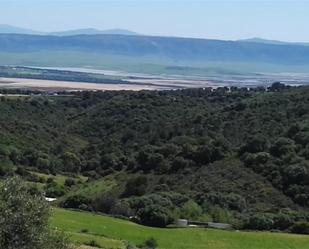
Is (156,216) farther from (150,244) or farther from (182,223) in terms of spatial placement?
(150,244)

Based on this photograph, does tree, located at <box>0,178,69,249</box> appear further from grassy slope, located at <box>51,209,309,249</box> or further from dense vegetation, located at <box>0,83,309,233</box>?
dense vegetation, located at <box>0,83,309,233</box>

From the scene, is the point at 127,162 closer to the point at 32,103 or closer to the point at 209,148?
the point at 209,148

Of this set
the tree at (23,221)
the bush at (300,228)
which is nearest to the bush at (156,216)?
the bush at (300,228)

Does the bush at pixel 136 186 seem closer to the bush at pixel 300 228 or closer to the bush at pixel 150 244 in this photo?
the bush at pixel 300 228

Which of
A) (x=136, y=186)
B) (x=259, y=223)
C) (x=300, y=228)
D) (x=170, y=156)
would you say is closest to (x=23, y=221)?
(x=259, y=223)

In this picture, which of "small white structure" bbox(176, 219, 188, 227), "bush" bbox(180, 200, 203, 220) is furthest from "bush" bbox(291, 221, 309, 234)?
"bush" bbox(180, 200, 203, 220)

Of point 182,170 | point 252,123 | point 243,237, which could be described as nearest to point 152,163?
point 182,170
